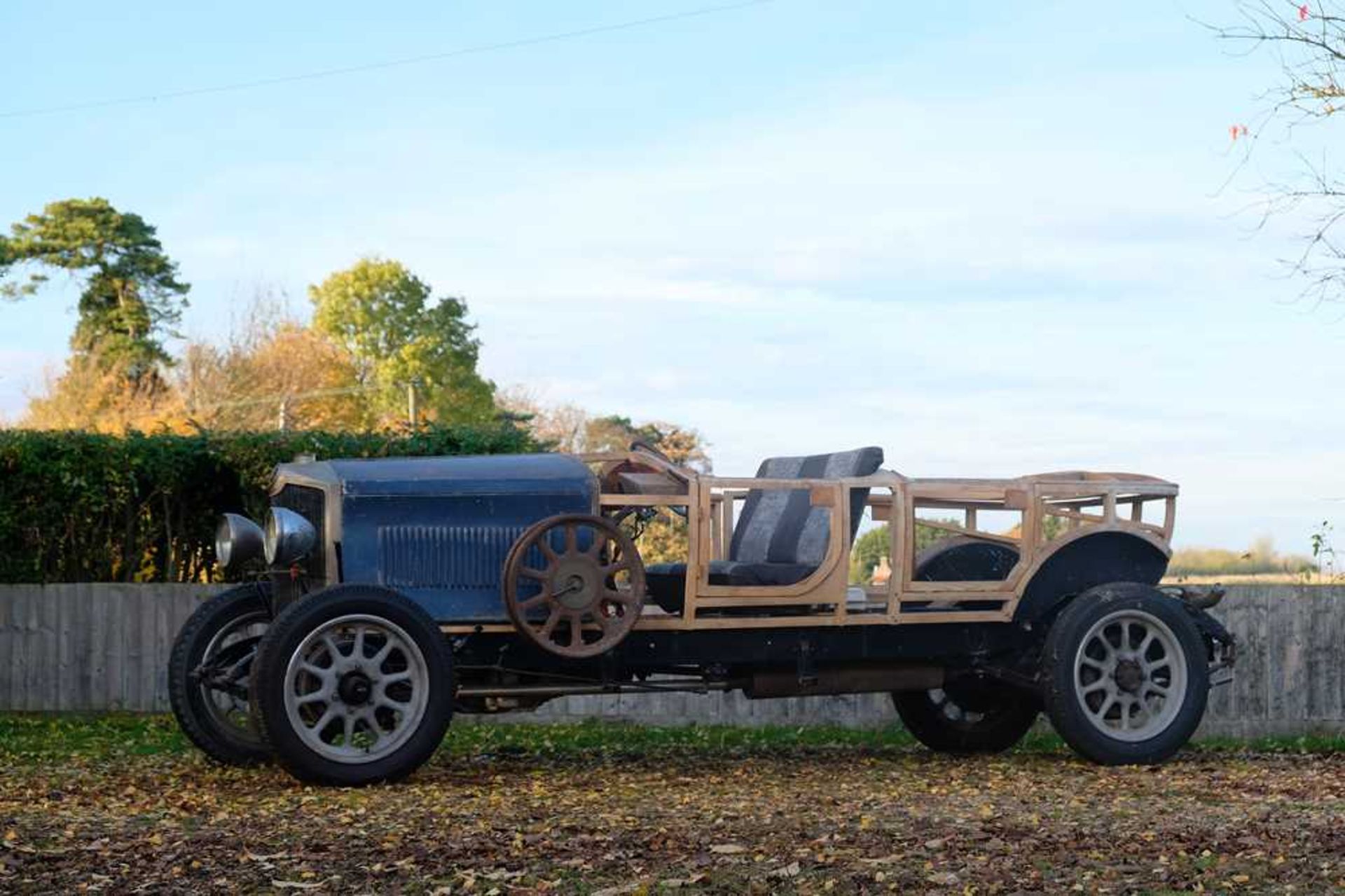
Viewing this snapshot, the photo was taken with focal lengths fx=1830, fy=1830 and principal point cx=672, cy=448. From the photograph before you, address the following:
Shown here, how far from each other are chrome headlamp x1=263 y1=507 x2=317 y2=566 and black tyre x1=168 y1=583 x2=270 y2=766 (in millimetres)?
933

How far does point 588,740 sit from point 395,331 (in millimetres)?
51072

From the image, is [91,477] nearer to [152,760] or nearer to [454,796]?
[152,760]

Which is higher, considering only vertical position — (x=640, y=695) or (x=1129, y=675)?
(x=1129, y=675)

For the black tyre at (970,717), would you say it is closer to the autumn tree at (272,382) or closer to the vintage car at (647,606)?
the vintage car at (647,606)

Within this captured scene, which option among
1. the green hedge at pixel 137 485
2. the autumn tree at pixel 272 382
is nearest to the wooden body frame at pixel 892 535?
the green hedge at pixel 137 485

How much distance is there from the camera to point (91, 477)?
15.6 m

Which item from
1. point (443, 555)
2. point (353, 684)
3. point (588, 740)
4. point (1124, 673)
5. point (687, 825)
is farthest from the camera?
point (588, 740)

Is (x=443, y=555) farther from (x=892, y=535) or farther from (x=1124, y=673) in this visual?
(x=1124, y=673)

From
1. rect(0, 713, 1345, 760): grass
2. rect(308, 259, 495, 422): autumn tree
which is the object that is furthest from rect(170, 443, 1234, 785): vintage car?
rect(308, 259, 495, 422): autumn tree

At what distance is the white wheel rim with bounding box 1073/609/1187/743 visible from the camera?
35.7 ft

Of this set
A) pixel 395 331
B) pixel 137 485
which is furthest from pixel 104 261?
pixel 137 485

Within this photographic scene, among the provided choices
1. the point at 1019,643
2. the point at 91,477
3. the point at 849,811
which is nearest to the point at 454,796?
the point at 849,811

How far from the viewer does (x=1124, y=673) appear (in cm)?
1095

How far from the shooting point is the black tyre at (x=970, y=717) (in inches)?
472
